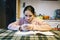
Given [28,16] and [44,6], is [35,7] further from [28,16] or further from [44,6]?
[28,16]

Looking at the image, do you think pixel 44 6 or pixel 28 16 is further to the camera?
pixel 44 6

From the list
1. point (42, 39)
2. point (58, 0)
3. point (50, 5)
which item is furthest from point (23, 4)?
point (42, 39)

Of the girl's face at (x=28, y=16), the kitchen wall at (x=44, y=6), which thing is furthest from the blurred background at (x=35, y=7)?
the girl's face at (x=28, y=16)

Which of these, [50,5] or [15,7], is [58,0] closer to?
[50,5]

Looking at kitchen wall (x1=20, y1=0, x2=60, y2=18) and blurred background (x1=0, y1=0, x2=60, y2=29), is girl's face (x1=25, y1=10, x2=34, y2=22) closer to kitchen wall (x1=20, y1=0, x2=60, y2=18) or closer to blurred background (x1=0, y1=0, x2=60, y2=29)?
blurred background (x1=0, y1=0, x2=60, y2=29)

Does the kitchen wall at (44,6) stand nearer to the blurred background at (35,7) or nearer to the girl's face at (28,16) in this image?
the blurred background at (35,7)

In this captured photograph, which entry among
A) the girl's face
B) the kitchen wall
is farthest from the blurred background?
the girl's face

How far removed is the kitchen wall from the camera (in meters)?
3.62

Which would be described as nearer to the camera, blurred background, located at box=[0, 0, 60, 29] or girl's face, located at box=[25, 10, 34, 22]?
girl's face, located at box=[25, 10, 34, 22]

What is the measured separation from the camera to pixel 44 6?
367 cm

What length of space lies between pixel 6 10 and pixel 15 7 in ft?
1.10

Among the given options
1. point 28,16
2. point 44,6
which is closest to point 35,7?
point 44,6

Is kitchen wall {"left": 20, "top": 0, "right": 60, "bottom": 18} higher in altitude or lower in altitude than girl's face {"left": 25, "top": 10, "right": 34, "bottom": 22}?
higher

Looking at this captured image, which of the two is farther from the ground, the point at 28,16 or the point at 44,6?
the point at 44,6
